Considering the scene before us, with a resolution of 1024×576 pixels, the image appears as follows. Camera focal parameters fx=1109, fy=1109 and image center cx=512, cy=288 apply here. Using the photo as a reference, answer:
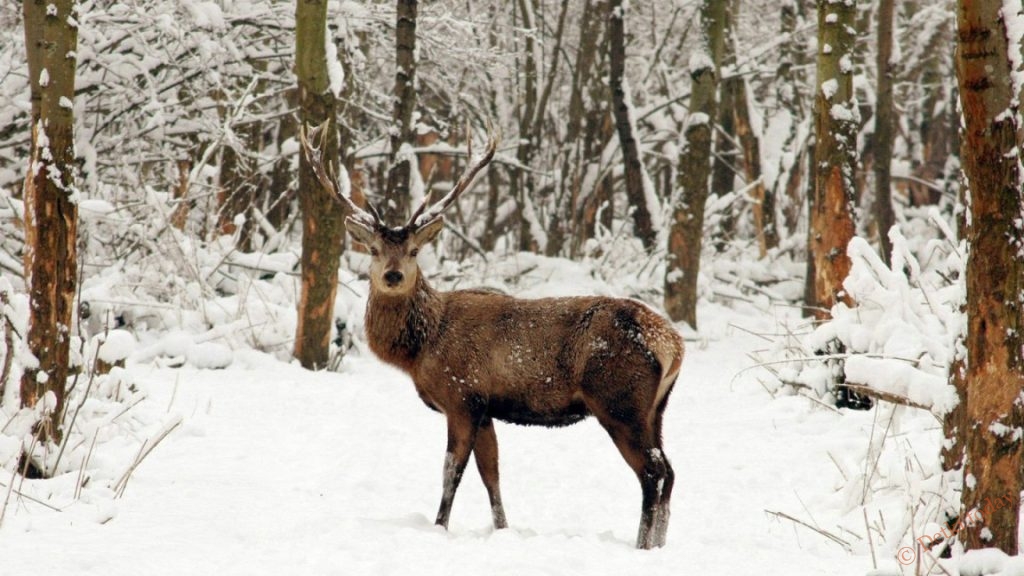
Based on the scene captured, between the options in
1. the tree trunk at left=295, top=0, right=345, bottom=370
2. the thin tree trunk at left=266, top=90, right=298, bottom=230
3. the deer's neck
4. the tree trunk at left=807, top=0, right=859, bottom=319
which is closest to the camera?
the deer's neck

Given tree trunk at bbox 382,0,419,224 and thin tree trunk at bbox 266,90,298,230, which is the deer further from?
thin tree trunk at bbox 266,90,298,230

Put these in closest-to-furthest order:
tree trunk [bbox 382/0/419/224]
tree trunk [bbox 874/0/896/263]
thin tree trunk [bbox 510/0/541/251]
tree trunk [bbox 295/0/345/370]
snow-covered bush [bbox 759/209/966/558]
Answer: snow-covered bush [bbox 759/209/966/558] < tree trunk [bbox 295/0/345/370] < tree trunk [bbox 382/0/419/224] < tree trunk [bbox 874/0/896/263] < thin tree trunk [bbox 510/0/541/251]

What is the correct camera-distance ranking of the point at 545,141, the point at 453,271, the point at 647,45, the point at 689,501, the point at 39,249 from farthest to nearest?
the point at 647,45, the point at 545,141, the point at 453,271, the point at 689,501, the point at 39,249

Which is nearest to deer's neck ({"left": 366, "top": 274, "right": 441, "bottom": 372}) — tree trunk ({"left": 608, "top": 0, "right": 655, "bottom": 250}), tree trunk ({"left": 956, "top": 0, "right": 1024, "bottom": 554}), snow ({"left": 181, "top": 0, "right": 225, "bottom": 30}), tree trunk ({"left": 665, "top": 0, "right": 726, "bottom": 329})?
tree trunk ({"left": 956, "top": 0, "right": 1024, "bottom": 554})

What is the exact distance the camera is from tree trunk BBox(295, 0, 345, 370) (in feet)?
33.5

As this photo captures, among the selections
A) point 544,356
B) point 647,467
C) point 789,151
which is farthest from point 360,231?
point 789,151

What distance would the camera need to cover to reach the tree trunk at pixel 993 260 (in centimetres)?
422

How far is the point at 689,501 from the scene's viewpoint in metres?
6.91

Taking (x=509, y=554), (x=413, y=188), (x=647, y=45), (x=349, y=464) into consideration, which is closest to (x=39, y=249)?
(x=349, y=464)

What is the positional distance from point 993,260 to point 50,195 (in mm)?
4615

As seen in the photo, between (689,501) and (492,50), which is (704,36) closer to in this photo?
(492,50)

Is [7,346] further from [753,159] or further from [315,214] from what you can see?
[753,159]

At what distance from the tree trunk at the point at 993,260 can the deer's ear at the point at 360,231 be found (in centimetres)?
358

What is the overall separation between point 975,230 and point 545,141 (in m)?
16.5
